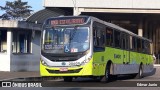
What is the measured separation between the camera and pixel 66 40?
19.3 meters

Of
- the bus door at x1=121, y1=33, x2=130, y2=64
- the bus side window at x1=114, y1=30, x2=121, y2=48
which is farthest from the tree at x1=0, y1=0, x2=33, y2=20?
the bus side window at x1=114, y1=30, x2=121, y2=48

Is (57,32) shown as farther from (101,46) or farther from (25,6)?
(25,6)

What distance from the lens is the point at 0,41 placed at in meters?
35.1

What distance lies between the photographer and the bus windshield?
19.2m

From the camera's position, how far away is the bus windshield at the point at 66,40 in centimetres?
1920

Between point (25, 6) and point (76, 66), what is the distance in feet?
308

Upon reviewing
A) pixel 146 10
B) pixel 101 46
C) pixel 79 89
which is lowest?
pixel 79 89

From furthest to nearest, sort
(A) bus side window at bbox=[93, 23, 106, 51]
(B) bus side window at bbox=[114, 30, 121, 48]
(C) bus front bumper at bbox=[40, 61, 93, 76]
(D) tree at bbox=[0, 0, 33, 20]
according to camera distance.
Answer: (D) tree at bbox=[0, 0, 33, 20] → (B) bus side window at bbox=[114, 30, 121, 48] → (A) bus side window at bbox=[93, 23, 106, 51] → (C) bus front bumper at bbox=[40, 61, 93, 76]

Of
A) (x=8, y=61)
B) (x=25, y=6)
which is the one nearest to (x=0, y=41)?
(x=8, y=61)

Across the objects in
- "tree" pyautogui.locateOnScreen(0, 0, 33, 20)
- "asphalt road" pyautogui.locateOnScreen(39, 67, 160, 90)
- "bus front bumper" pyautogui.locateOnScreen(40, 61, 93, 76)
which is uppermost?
"tree" pyautogui.locateOnScreen(0, 0, 33, 20)

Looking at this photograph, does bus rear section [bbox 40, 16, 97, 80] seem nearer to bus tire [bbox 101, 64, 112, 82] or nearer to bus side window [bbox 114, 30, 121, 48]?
bus tire [bbox 101, 64, 112, 82]

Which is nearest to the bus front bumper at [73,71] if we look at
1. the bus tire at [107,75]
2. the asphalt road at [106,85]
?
the asphalt road at [106,85]

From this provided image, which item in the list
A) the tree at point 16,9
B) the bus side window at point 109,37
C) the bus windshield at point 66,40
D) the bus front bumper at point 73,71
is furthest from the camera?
the tree at point 16,9

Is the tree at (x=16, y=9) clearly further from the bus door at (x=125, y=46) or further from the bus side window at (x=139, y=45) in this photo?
the bus door at (x=125, y=46)
